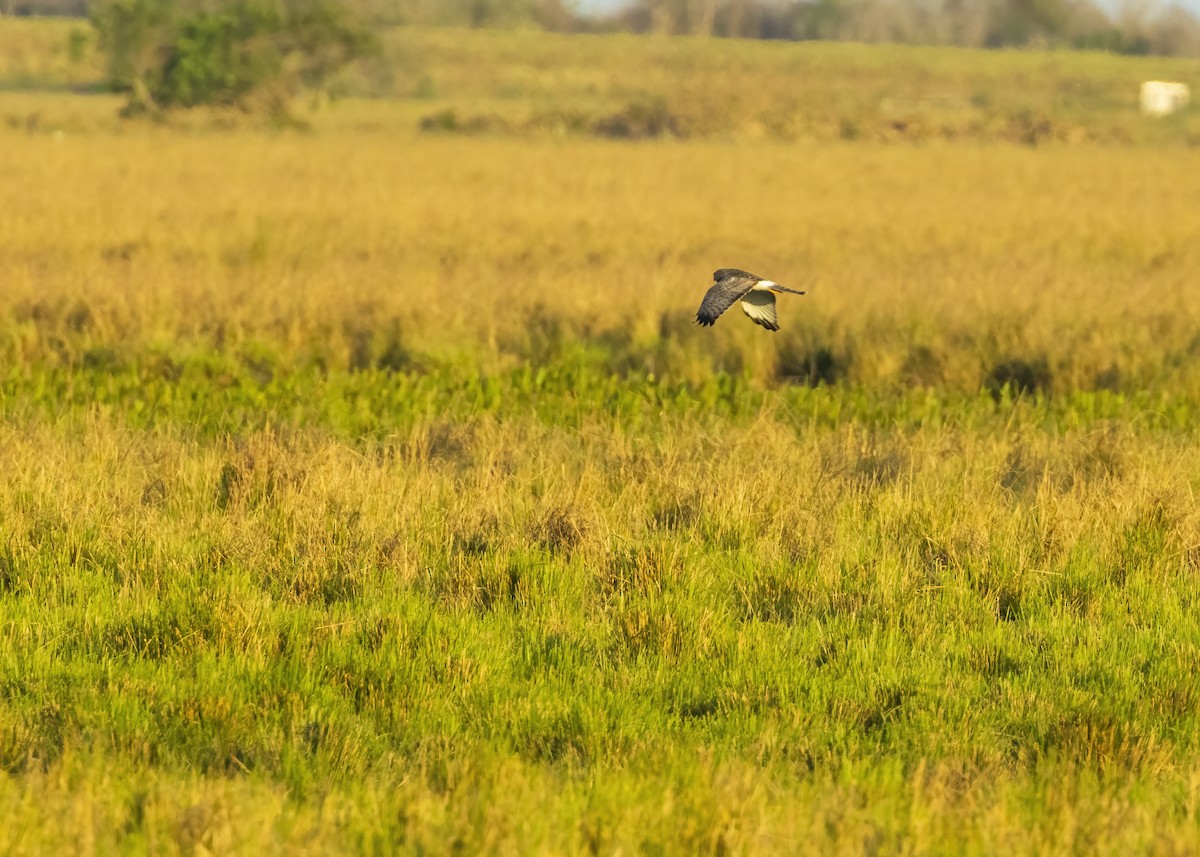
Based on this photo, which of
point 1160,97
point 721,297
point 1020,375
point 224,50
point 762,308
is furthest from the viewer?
point 1160,97

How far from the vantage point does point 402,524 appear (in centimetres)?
555

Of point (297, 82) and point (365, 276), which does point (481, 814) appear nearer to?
point (365, 276)

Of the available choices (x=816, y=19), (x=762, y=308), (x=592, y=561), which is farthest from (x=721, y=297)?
(x=816, y=19)

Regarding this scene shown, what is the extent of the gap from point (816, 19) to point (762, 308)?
12971 centimetres

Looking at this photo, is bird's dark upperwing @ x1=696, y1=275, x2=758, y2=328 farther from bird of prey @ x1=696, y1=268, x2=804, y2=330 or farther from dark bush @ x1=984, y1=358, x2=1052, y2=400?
dark bush @ x1=984, y1=358, x2=1052, y2=400

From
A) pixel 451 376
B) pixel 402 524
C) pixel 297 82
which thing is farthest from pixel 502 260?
pixel 297 82

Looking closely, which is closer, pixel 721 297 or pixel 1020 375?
pixel 721 297

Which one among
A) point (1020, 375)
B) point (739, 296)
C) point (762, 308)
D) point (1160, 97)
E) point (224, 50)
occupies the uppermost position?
point (1160, 97)

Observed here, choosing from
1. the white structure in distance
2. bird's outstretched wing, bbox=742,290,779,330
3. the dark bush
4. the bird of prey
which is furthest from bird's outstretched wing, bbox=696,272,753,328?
the white structure in distance

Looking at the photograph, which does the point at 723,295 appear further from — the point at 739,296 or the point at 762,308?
the point at 762,308

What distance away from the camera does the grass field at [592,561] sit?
339cm

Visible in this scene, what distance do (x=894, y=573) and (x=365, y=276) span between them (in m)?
7.90

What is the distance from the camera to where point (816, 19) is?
130m

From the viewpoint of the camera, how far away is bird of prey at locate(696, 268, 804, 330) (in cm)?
433
